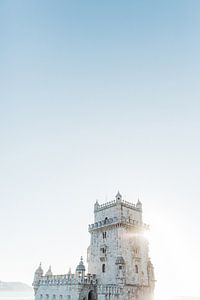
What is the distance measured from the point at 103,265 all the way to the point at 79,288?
19.7ft

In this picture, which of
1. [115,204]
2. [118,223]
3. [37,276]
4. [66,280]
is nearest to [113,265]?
[118,223]

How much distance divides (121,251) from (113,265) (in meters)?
2.90

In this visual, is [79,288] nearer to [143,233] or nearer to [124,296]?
[124,296]

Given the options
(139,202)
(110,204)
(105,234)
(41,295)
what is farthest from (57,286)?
(139,202)

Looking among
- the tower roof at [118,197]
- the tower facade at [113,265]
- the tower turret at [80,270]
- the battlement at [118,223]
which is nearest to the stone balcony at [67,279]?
the tower facade at [113,265]

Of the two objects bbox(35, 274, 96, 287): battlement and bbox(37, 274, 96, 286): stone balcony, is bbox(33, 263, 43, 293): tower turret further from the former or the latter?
bbox(37, 274, 96, 286): stone balcony

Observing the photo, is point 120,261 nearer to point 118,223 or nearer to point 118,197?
point 118,223

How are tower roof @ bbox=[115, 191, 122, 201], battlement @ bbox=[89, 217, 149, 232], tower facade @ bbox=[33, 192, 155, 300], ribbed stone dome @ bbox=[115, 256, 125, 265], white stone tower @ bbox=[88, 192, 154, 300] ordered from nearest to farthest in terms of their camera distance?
ribbed stone dome @ bbox=[115, 256, 125, 265]
tower facade @ bbox=[33, 192, 155, 300]
white stone tower @ bbox=[88, 192, 154, 300]
battlement @ bbox=[89, 217, 149, 232]
tower roof @ bbox=[115, 191, 122, 201]

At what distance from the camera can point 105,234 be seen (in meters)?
57.2

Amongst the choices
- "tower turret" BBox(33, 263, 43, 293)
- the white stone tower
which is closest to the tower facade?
the white stone tower

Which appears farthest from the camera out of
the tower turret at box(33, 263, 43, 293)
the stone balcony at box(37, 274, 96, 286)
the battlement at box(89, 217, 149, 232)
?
the tower turret at box(33, 263, 43, 293)

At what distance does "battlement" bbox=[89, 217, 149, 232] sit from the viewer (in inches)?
2159

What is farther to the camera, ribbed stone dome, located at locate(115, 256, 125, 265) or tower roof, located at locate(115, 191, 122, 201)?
tower roof, located at locate(115, 191, 122, 201)

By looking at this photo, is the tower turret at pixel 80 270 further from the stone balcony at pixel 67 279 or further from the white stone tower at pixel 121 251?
the white stone tower at pixel 121 251
